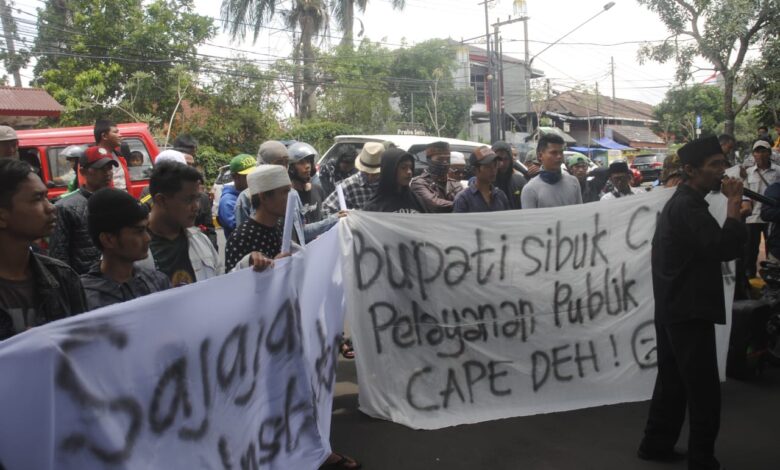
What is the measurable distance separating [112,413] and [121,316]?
0.30 metres

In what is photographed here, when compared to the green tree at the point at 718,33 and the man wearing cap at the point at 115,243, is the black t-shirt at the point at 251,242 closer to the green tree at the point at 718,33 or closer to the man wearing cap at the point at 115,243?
the man wearing cap at the point at 115,243

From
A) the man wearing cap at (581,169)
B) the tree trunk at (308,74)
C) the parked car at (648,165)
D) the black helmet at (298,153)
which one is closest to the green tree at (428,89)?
the tree trunk at (308,74)

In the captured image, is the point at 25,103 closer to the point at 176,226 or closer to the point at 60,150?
the point at 60,150

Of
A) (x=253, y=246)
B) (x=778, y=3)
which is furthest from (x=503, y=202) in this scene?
(x=778, y=3)

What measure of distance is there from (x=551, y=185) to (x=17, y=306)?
13.8 ft

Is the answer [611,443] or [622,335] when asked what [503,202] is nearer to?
[622,335]

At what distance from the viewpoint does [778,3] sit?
1184cm

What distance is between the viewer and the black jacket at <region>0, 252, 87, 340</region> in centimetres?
228

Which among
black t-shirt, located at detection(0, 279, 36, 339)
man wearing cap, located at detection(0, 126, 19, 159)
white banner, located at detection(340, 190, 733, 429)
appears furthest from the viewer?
man wearing cap, located at detection(0, 126, 19, 159)

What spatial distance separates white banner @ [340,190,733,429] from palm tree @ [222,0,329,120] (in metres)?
26.6

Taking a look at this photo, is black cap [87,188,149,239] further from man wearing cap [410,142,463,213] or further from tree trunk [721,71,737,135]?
tree trunk [721,71,737,135]

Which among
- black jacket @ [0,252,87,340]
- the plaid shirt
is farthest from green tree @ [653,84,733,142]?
black jacket @ [0,252,87,340]

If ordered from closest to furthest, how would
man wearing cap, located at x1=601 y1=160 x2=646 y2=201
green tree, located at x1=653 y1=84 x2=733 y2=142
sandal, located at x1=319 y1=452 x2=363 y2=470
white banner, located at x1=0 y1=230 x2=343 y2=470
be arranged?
1. white banner, located at x1=0 y1=230 x2=343 y2=470
2. sandal, located at x1=319 y1=452 x2=363 y2=470
3. man wearing cap, located at x1=601 y1=160 x2=646 y2=201
4. green tree, located at x1=653 y1=84 x2=733 y2=142

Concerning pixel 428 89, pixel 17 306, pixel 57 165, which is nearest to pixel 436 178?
pixel 17 306
